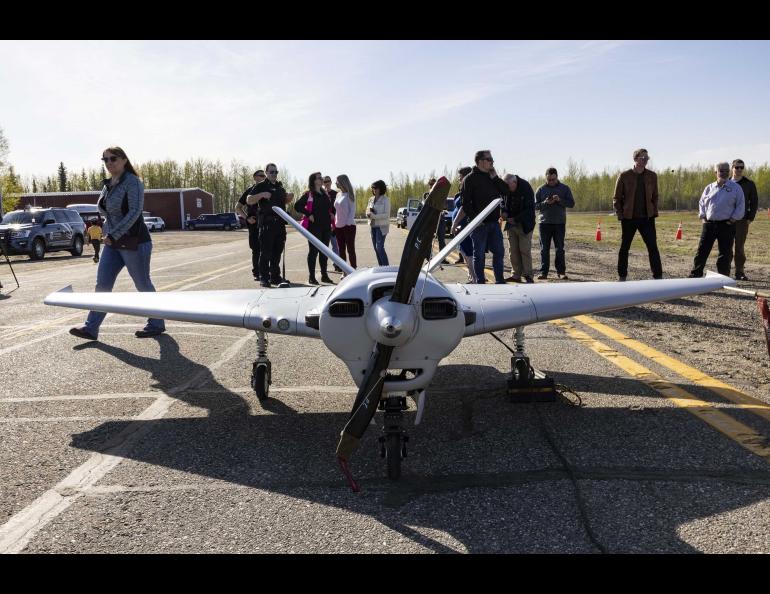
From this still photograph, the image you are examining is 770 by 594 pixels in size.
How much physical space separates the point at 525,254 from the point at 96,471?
9568mm

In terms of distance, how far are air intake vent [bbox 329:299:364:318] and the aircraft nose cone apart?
11.8 inches

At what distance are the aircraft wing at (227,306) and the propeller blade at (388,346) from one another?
0.82 meters

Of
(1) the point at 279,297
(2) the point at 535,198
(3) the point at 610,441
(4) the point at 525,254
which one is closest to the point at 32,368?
(1) the point at 279,297

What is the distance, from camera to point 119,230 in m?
7.32

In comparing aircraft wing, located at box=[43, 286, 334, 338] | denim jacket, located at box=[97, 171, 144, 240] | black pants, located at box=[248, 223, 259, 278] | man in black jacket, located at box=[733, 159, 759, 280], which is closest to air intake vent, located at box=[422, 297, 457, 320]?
aircraft wing, located at box=[43, 286, 334, 338]

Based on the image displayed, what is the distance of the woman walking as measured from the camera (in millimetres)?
7363

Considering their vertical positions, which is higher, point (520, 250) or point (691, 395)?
point (520, 250)

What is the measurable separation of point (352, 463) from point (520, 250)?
28.8ft

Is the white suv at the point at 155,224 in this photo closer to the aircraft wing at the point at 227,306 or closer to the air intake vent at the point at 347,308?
the aircraft wing at the point at 227,306

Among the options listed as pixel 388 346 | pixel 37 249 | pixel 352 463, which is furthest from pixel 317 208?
pixel 37 249

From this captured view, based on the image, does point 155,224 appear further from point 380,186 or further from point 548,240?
point 548,240

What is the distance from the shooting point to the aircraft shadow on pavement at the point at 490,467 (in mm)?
2951

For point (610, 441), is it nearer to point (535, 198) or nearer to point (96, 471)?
point (96, 471)

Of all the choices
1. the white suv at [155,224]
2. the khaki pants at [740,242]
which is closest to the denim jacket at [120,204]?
the khaki pants at [740,242]
